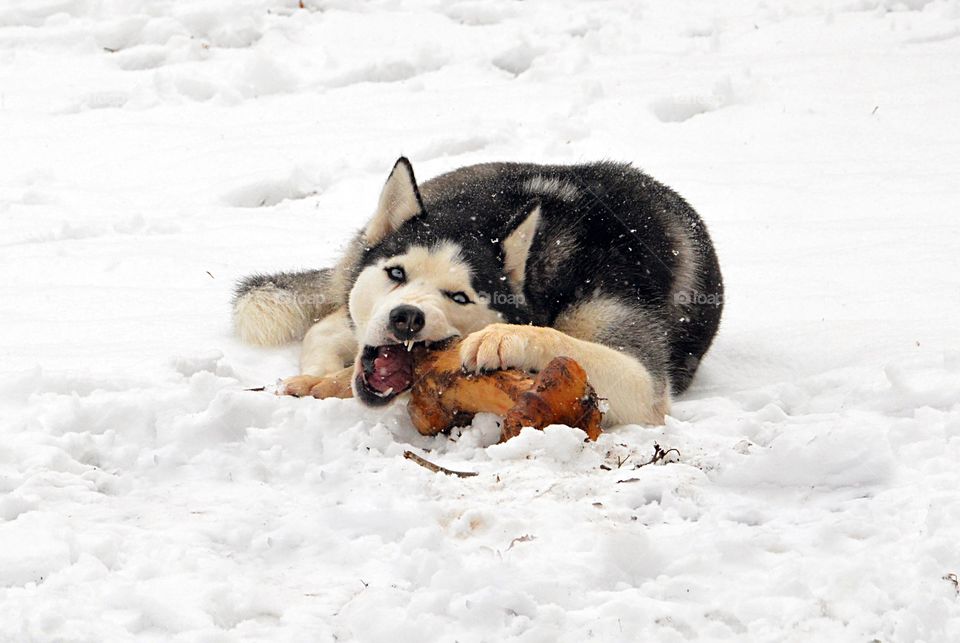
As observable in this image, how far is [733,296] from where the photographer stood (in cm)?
548

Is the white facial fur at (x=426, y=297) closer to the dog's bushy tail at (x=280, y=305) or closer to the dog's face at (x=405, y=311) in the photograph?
the dog's face at (x=405, y=311)

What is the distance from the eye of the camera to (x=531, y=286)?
4188mm

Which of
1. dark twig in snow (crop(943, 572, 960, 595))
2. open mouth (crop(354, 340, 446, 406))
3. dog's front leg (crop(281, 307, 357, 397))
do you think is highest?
dark twig in snow (crop(943, 572, 960, 595))

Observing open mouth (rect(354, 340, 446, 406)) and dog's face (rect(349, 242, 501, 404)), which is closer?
open mouth (rect(354, 340, 446, 406))

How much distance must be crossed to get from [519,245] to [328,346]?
0.98 metres

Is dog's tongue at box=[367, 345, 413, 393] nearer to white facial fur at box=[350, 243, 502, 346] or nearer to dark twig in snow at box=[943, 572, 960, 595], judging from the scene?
white facial fur at box=[350, 243, 502, 346]

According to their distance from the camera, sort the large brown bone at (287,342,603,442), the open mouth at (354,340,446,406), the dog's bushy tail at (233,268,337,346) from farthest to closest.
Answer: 1. the dog's bushy tail at (233,268,337,346)
2. the open mouth at (354,340,446,406)
3. the large brown bone at (287,342,603,442)

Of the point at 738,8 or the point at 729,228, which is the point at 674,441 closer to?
the point at 729,228

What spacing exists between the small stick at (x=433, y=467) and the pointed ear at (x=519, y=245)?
1.20 metres

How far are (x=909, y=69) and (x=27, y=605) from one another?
8834mm

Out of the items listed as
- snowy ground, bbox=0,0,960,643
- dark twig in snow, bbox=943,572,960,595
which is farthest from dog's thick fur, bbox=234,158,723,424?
dark twig in snow, bbox=943,572,960,595

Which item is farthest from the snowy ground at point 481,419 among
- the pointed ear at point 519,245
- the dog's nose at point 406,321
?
the pointed ear at point 519,245

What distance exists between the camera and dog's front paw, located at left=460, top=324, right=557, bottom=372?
11.1 ft

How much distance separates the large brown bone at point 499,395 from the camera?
3.15 meters
